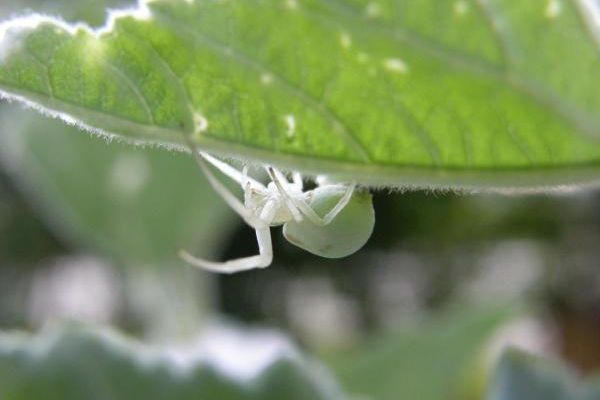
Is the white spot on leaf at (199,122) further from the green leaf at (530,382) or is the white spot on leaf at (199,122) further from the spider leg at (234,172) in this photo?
the green leaf at (530,382)

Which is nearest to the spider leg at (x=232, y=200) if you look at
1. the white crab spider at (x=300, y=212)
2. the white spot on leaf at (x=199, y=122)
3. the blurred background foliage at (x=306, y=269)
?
the white crab spider at (x=300, y=212)

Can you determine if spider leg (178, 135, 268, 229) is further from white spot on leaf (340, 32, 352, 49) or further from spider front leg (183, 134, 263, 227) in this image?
white spot on leaf (340, 32, 352, 49)

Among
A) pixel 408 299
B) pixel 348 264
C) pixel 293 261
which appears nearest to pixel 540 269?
pixel 408 299

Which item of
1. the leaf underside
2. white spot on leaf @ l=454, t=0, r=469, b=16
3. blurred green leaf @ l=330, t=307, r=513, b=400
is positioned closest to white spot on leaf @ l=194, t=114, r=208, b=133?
the leaf underside

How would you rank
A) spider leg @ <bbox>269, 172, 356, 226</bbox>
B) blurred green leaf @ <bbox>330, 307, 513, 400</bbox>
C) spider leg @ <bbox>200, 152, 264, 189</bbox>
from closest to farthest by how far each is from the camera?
spider leg @ <bbox>269, 172, 356, 226</bbox>, spider leg @ <bbox>200, 152, 264, 189</bbox>, blurred green leaf @ <bbox>330, 307, 513, 400</bbox>

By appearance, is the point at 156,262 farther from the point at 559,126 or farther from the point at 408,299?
the point at 408,299

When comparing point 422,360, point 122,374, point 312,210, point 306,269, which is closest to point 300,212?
point 312,210
